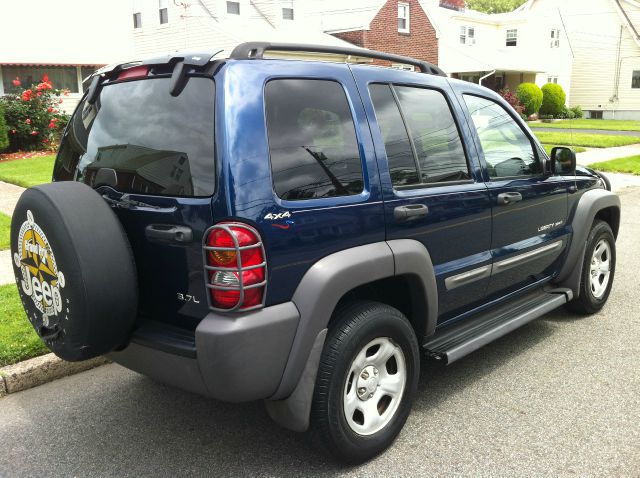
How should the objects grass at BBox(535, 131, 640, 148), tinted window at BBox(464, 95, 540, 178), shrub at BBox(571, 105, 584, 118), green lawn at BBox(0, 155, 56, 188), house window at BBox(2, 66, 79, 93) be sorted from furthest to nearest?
shrub at BBox(571, 105, 584, 118) → house window at BBox(2, 66, 79, 93) → grass at BBox(535, 131, 640, 148) → green lawn at BBox(0, 155, 56, 188) → tinted window at BBox(464, 95, 540, 178)

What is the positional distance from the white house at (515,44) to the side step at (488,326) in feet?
104

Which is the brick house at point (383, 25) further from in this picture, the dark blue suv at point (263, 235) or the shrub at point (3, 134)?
the dark blue suv at point (263, 235)

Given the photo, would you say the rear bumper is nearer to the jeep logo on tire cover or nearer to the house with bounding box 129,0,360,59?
the jeep logo on tire cover

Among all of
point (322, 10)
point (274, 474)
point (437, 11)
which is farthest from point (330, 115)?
point (437, 11)

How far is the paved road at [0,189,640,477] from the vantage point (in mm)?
3189

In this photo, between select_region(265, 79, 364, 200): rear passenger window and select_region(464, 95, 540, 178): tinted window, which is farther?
select_region(464, 95, 540, 178): tinted window

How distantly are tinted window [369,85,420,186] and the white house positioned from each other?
32758mm

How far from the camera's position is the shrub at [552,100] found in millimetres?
34594

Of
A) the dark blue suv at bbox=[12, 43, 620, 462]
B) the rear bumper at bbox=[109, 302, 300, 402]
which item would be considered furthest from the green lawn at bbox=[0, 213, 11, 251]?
the rear bumper at bbox=[109, 302, 300, 402]

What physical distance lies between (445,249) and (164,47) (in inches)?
868

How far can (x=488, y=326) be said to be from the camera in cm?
400

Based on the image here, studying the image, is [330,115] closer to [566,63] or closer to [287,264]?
[287,264]

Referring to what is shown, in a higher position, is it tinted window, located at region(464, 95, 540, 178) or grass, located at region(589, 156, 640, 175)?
tinted window, located at region(464, 95, 540, 178)

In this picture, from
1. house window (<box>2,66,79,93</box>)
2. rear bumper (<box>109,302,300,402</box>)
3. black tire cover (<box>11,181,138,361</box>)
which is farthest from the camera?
house window (<box>2,66,79,93</box>)
